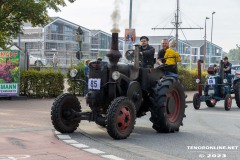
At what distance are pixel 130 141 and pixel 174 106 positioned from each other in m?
2.37

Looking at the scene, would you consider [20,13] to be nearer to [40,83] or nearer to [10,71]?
[40,83]

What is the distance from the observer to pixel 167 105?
11.5 meters

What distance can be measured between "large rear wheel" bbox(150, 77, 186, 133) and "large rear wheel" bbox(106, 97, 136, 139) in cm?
105

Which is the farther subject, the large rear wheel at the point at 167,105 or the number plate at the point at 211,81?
the number plate at the point at 211,81

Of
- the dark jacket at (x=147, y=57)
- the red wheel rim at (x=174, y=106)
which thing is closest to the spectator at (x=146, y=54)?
the dark jacket at (x=147, y=57)

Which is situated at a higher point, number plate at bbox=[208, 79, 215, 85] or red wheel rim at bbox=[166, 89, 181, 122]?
number plate at bbox=[208, 79, 215, 85]

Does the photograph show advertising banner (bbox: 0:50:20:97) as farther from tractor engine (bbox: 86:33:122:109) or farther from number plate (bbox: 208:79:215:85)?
tractor engine (bbox: 86:33:122:109)

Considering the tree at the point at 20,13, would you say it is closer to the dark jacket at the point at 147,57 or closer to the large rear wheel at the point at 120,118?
the dark jacket at the point at 147,57

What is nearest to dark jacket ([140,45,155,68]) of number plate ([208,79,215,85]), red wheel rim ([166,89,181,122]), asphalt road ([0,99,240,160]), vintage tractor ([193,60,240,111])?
red wheel rim ([166,89,181,122])

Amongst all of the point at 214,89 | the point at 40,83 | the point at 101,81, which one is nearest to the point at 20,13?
the point at 40,83

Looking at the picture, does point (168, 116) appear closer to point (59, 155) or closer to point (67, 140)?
point (67, 140)

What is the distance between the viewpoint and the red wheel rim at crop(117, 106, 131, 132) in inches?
385

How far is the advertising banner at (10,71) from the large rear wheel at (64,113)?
419 inches

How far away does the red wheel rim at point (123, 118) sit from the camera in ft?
32.1
